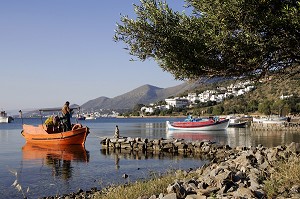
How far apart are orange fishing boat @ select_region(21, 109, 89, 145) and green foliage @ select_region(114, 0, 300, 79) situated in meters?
27.1

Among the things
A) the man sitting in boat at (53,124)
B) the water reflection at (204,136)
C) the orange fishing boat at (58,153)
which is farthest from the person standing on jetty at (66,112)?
the water reflection at (204,136)

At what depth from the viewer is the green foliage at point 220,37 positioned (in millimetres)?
10352

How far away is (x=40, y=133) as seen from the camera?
4222 cm

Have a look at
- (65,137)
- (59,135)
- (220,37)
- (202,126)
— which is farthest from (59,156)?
(202,126)

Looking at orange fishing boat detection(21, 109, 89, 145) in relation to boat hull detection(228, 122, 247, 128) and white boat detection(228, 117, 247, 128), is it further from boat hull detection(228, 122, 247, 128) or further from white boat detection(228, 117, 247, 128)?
white boat detection(228, 117, 247, 128)

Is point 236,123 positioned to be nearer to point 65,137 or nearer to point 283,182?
point 65,137

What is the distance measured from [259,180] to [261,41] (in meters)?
3.77

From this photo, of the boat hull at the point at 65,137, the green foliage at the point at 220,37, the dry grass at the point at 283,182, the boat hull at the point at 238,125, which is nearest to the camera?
the dry grass at the point at 283,182

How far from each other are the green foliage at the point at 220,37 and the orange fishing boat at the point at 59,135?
27.1 meters

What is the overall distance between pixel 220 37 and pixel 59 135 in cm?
3140

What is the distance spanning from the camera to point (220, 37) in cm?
1070

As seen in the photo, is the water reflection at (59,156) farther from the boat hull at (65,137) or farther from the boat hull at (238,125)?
the boat hull at (238,125)

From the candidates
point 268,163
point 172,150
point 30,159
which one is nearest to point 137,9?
point 268,163

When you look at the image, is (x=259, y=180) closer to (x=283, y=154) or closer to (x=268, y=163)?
(x=268, y=163)
